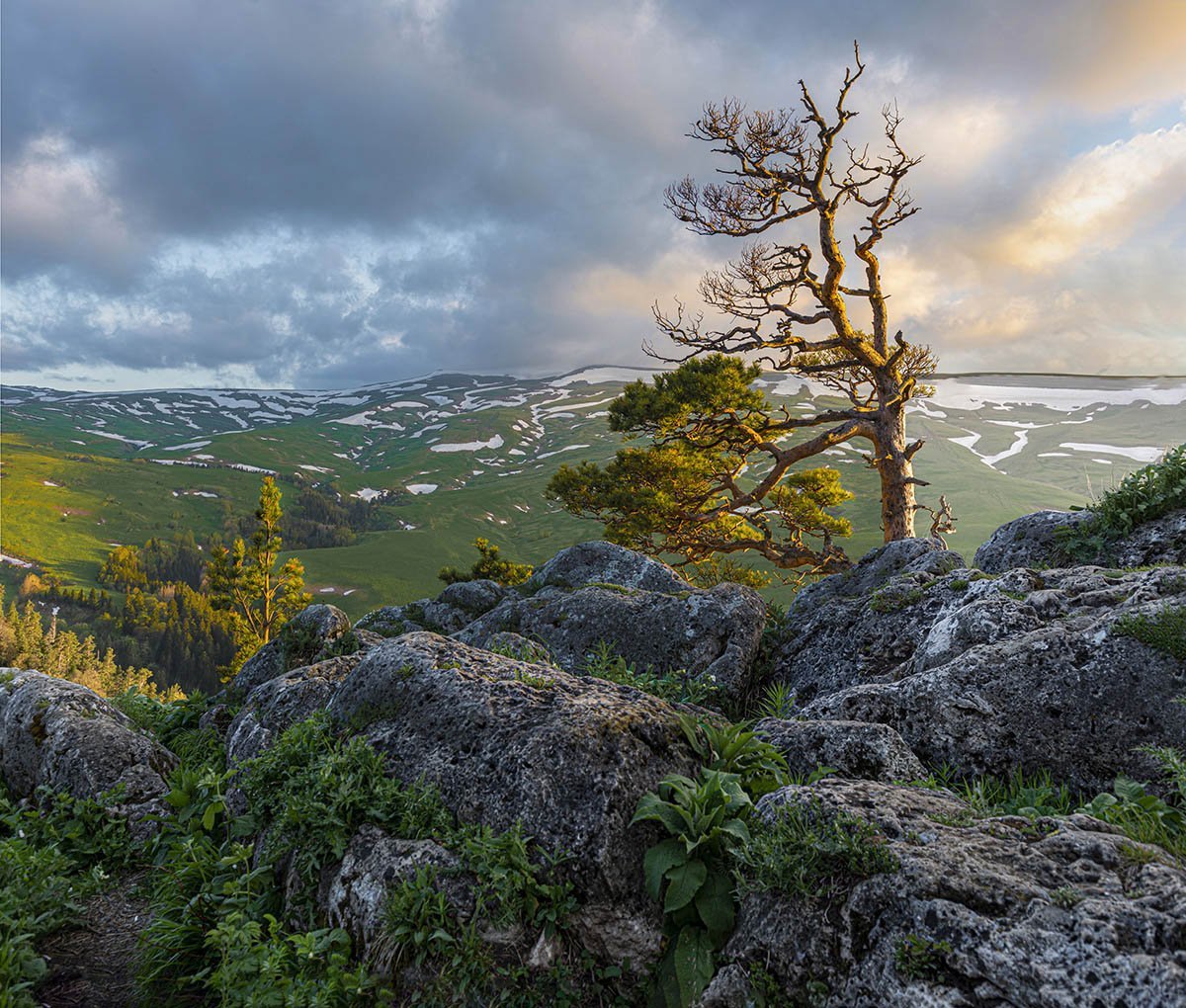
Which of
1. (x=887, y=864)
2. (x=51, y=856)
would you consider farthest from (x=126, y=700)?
(x=887, y=864)

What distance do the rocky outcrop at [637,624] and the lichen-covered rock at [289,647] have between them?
3129 mm

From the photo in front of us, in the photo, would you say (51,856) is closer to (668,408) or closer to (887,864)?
(887,864)

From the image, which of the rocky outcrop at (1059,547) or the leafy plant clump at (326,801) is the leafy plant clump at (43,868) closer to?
the leafy plant clump at (326,801)

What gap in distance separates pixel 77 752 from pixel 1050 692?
45.4ft

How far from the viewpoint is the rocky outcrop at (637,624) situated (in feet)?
37.2

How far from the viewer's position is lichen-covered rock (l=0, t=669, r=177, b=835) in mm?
9445

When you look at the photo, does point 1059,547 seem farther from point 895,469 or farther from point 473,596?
point 895,469

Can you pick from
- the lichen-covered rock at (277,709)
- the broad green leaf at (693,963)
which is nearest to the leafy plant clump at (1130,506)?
the broad green leaf at (693,963)

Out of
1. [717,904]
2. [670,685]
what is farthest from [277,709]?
[717,904]

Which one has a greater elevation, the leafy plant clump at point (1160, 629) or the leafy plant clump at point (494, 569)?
the leafy plant clump at point (1160, 629)

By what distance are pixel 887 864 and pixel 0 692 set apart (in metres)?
15.9

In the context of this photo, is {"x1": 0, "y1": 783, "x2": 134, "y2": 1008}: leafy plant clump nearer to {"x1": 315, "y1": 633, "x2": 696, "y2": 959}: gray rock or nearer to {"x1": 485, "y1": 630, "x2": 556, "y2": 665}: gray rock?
{"x1": 315, "y1": 633, "x2": 696, "y2": 959}: gray rock

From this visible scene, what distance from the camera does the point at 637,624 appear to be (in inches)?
501

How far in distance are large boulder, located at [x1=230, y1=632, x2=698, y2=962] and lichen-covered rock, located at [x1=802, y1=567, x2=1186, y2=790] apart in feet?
9.03
